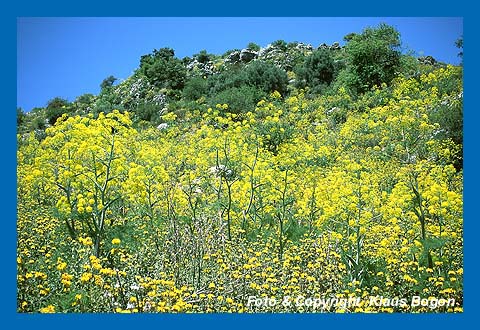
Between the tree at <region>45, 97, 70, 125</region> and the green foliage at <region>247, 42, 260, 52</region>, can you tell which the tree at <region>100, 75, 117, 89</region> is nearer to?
the tree at <region>45, 97, 70, 125</region>

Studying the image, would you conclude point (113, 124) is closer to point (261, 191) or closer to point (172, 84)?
point (261, 191)

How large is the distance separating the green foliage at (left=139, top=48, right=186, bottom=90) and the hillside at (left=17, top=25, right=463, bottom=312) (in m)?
0.04

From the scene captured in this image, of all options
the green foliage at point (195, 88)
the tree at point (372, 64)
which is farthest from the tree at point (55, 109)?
the tree at point (372, 64)

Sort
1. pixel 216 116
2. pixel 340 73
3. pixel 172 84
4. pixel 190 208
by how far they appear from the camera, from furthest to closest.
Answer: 1. pixel 340 73
2. pixel 172 84
3. pixel 216 116
4. pixel 190 208

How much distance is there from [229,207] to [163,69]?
262cm

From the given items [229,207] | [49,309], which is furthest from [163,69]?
[49,309]

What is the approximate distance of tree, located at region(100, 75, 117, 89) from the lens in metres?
6.86

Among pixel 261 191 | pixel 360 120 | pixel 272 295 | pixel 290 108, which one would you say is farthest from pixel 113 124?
pixel 360 120

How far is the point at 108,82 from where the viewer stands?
7055 millimetres

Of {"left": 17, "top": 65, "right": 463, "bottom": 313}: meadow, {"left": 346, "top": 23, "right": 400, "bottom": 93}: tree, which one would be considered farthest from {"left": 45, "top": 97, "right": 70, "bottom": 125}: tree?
{"left": 346, "top": 23, "right": 400, "bottom": 93}: tree

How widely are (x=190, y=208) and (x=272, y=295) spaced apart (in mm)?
1568

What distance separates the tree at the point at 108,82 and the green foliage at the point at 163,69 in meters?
0.44

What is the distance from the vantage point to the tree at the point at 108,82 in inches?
270

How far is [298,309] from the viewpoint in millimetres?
5113
